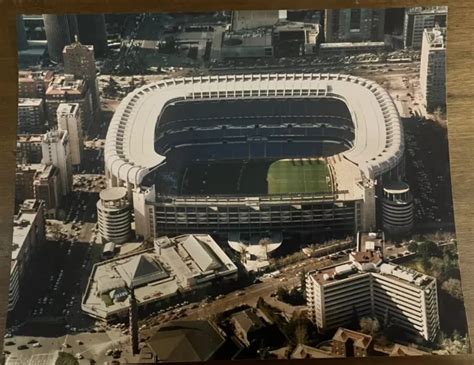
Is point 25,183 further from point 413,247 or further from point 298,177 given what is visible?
point 413,247

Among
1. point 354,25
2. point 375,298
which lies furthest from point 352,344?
point 354,25

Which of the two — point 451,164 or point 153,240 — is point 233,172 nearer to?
point 153,240

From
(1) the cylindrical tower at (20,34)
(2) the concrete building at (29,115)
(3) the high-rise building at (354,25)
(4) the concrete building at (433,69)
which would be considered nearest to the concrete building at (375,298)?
(4) the concrete building at (433,69)

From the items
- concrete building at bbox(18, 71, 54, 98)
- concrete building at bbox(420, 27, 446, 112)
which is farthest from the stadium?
concrete building at bbox(18, 71, 54, 98)

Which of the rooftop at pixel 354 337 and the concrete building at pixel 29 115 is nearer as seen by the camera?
the rooftop at pixel 354 337

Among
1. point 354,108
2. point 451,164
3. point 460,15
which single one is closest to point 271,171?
point 354,108

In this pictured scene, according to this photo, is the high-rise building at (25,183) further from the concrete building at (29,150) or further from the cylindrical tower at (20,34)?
the cylindrical tower at (20,34)
